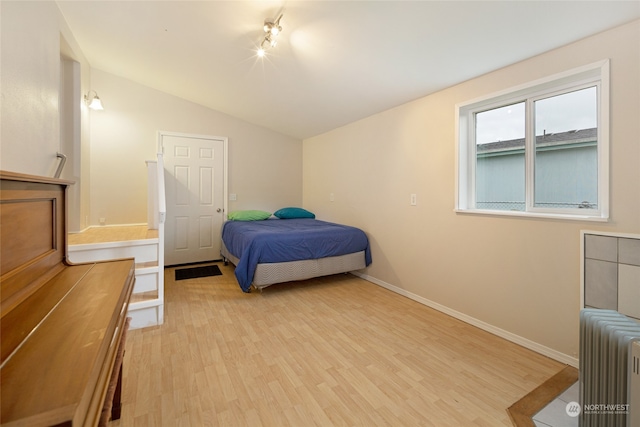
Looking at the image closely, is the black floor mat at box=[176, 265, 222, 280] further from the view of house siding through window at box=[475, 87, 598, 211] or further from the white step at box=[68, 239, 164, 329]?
the view of house siding through window at box=[475, 87, 598, 211]

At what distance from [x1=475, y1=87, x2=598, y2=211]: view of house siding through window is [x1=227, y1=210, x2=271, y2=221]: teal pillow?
3191 mm

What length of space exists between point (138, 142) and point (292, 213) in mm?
2525

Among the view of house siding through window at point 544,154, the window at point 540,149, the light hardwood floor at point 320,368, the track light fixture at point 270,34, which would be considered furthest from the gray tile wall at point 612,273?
the track light fixture at point 270,34

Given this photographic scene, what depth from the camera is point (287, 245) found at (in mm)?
3119

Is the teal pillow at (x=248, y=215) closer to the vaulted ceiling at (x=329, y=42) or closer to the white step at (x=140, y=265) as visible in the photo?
the vaulted ceiling at (x=329, y=42)

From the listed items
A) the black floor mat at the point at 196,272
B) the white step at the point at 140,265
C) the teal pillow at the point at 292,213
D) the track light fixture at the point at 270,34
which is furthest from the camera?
the teal pillow at the point at 292,213

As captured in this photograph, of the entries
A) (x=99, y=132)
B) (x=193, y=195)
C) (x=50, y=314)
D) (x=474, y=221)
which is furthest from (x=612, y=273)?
(x=99, y=132)

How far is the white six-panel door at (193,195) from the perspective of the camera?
14.1 feet

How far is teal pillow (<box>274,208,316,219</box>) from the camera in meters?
4.77

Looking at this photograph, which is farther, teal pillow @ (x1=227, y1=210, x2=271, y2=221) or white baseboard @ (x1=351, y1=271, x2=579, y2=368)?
teal pillow @ (x1=227, y1=210, x2=271, y2=221)

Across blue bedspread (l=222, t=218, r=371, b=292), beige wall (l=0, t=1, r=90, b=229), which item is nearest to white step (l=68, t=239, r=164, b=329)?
beige wall (l=0, t=1, r=90, b=229)

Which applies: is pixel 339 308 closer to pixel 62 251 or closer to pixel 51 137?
pixel 62 251

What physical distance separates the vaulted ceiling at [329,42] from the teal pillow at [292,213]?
1.75m

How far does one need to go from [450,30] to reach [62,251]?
8.54ft
